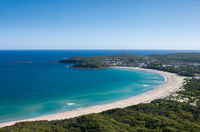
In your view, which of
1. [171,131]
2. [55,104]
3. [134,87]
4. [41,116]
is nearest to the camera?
[171,131]

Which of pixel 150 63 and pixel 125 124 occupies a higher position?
pixel 150 63

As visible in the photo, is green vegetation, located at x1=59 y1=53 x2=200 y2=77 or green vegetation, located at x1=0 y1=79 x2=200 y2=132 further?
green vegetation, located at x1=59 y1=53 x2=200 y2=77

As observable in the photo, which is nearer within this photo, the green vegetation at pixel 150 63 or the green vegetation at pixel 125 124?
the green vegetation at pixel 125 124

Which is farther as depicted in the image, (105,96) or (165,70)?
(165,70)

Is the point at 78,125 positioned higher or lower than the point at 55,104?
higher

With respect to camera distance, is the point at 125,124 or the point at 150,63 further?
the point at 150,63

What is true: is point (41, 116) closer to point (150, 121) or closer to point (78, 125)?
point (78, 125)

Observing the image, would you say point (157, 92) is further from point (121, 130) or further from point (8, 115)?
point (8, 115)

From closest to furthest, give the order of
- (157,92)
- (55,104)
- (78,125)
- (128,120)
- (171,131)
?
(171,131) → (78,125) → (128,120) → (55,104) → (157,92)

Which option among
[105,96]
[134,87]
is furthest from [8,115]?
[134,87]
